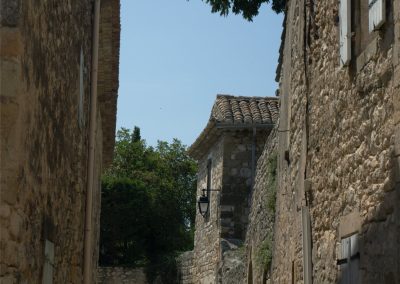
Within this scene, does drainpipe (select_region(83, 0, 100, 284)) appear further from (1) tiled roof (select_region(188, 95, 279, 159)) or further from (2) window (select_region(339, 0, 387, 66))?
(1) tiled roof (select_region(188, 95, 279, 159))

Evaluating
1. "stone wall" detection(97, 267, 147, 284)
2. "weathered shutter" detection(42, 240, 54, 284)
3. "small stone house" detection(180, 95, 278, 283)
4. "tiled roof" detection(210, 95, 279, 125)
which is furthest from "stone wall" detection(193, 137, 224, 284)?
"weathered shutter" detection(42, 240, 54, 284)

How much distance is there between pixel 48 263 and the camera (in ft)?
22.9

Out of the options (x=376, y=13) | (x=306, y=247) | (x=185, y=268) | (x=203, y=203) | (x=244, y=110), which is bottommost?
(x=185, y=268)

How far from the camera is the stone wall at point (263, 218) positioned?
13672 mm

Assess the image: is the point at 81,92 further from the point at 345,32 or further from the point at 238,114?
the point at 238,114

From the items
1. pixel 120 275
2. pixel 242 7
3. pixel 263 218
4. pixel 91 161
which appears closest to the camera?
pixel 91 161

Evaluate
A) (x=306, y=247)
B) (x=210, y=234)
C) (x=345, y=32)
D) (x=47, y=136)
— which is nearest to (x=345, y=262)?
(x=306, y=247)

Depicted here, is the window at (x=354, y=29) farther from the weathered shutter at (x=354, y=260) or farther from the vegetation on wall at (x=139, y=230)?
the vegetation on wall at (x=139, y=230)

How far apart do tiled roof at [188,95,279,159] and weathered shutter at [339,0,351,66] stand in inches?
449

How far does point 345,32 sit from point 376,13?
966mm

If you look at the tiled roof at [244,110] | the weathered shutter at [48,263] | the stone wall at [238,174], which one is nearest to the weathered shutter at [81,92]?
the weathered shutter at [48,263]

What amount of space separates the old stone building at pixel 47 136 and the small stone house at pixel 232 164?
10.3 metres

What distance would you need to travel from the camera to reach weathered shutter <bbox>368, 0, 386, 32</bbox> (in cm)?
766

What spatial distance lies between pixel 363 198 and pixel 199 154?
1654cm
